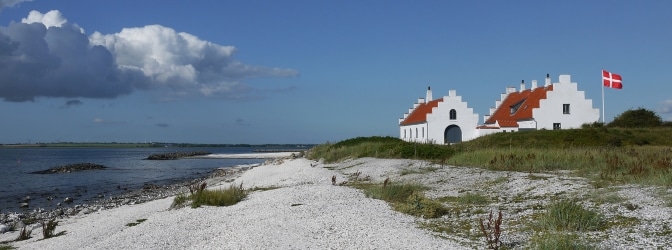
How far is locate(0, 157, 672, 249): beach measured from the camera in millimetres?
8383

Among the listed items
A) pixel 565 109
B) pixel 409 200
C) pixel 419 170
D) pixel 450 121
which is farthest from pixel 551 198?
pixel 450 121

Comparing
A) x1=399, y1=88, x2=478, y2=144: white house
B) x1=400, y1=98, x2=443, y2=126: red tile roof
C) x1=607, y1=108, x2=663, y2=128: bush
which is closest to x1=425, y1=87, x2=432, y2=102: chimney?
x1=400, y1=98, x2=443, y2=126: red tile roof

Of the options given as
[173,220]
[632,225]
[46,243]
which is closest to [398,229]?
[632,225]

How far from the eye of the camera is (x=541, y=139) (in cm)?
3803

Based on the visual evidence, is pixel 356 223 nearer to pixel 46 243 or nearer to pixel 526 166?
pixel 46 243

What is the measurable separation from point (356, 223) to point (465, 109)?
4521 centimetres

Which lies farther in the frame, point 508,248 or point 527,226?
point 527,226

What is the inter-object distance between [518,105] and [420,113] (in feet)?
33.9

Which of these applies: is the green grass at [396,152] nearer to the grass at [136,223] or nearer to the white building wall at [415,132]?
the grass at [136,223]

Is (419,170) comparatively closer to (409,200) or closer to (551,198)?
(409,200)

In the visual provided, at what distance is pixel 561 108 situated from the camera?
162 feet

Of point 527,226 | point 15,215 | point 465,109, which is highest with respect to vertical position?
point 465,109

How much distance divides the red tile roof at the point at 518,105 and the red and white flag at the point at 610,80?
5354 mm

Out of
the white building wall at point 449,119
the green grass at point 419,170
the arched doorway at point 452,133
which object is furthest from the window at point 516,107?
the green grass at point 419,170
